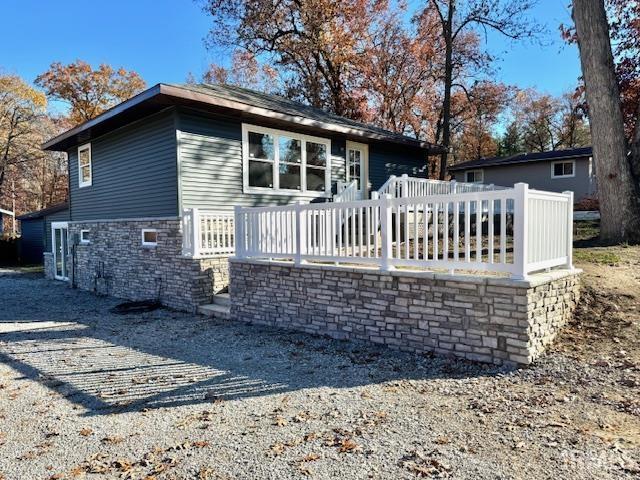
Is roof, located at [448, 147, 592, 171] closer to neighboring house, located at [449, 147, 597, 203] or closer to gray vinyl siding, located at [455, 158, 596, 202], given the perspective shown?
neighboring house, located at [449, 147, 597, 203]

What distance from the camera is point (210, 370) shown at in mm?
4875

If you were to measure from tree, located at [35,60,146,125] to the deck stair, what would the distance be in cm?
2367

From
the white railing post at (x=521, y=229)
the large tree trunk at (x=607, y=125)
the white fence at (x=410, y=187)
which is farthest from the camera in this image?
the white fence at (x=410, y=187)

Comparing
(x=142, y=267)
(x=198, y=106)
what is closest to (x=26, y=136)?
(x=142, y=267)

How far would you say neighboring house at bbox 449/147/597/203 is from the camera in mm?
19891

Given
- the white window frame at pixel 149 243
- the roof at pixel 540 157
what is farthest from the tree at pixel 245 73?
the white window frame at pixel 149 243

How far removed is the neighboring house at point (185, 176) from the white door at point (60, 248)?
87 cm

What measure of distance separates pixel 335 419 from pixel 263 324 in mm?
3826

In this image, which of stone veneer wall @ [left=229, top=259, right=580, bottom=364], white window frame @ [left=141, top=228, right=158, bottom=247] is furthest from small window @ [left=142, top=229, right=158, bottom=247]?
stone veneer wall @ [left=229, top=259, right=580, bottom=364]

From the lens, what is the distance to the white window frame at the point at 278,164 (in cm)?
1024

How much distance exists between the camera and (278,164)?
1088 centimetres

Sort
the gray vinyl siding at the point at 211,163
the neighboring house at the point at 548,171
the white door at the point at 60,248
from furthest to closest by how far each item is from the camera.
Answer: the neighboring house at the point at 548,171 < the white door at the point at 60,248 < the gray vinyl siding at the point at 211,163

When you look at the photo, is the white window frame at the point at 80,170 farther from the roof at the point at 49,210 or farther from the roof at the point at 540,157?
the roof at the point at 540,157

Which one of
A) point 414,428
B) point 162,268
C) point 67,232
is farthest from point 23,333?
point 67,232
